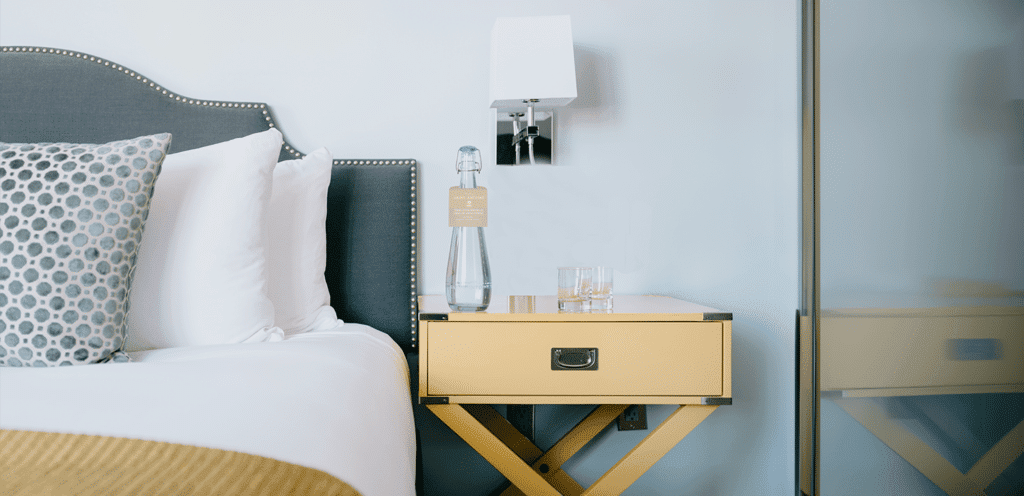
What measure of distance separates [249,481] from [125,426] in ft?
0.59

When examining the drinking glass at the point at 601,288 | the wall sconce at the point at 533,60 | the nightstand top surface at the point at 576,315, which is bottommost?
the nightstand top surface at the point at 576,315

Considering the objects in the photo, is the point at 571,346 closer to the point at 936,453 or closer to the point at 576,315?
the point at 576,315

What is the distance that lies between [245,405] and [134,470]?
17cm

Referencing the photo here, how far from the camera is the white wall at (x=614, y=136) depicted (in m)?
1.58

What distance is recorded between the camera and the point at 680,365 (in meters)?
1.21

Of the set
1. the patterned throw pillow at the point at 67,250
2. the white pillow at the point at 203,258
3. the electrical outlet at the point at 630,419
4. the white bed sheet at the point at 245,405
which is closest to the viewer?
the white bed sheet at the point at 245,405

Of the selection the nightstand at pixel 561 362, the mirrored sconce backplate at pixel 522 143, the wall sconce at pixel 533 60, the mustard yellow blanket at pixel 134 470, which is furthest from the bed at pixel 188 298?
the wall sconce at pixel 533 60

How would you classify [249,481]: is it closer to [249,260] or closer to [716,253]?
[249,260]

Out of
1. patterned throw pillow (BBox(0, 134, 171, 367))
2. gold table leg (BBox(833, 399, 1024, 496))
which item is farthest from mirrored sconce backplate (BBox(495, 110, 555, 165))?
gold table leg (BBox(833, 399, 1024, 496))

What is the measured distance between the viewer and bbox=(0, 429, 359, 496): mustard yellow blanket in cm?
50

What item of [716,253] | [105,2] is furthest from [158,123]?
[716,253]

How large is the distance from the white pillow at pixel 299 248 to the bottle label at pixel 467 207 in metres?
0.35

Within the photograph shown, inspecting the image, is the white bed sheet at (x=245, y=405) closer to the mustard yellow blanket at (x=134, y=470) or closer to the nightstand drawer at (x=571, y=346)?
the mustard yellow blanket at (x=134, y=470)

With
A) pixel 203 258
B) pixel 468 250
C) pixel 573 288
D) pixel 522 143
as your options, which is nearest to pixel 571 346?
pixel 573 288
